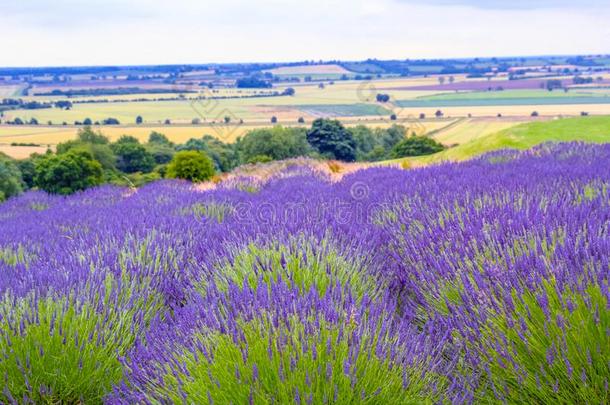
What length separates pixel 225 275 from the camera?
3.20m

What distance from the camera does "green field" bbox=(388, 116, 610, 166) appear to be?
590 inches

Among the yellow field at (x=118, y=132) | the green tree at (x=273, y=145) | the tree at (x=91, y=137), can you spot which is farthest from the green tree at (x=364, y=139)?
the tree at (x=91, y=137)

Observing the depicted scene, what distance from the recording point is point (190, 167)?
2322 centimetres

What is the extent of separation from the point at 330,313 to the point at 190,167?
21.5 meters

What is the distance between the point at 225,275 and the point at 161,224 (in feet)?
4.88

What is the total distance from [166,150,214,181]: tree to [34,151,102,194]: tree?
11552mm

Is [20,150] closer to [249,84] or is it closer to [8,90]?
[249,84]

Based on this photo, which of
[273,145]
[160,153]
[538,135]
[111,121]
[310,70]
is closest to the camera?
[538,135]

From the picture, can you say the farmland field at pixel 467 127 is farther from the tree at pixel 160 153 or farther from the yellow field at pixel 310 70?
the yellow field at pixel 310 70

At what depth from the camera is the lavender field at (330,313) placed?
2018mm

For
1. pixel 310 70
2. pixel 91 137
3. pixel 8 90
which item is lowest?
pixel 91 137

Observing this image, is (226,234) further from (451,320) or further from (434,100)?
(434,100)

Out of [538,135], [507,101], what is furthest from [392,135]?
[538,135]

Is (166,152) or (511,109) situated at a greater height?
(511,109)
